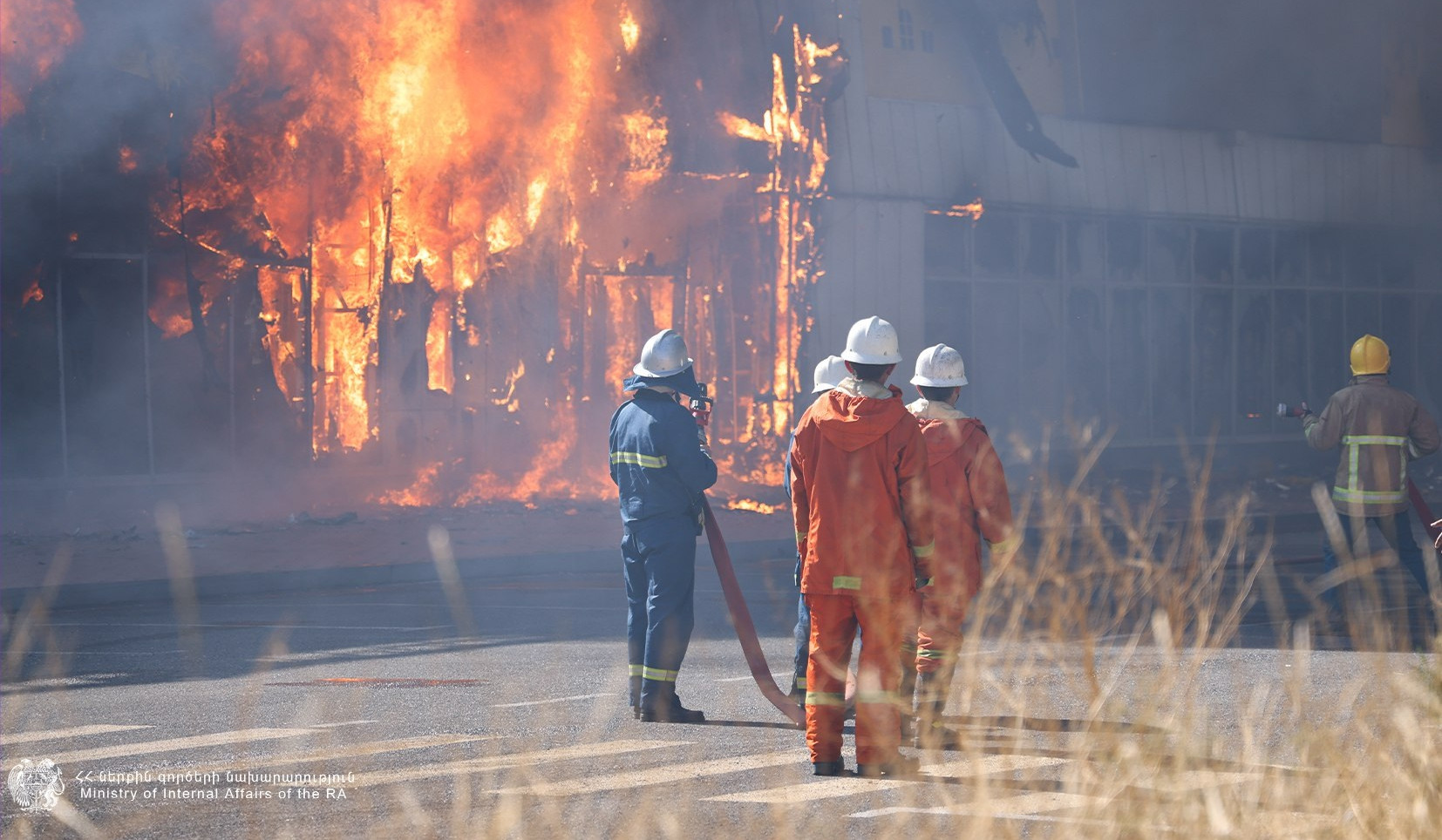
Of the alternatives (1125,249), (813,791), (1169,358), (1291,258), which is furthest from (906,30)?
(813,791)

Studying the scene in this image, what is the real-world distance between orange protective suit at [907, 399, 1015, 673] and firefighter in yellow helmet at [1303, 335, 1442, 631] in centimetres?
353

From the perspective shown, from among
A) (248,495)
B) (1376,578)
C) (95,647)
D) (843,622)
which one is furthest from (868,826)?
(248,495)

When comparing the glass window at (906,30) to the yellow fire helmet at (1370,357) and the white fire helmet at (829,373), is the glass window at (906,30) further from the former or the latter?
the white fire helmet at (829,373)

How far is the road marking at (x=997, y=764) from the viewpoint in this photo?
239 inches

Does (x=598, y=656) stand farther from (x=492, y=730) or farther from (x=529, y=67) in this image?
(x=529, y=67)

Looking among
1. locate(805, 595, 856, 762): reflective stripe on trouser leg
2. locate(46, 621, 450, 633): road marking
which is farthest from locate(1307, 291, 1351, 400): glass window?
locate(805, 595, 856, 762): reflective stripe on trouser leg

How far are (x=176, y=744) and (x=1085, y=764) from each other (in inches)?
156

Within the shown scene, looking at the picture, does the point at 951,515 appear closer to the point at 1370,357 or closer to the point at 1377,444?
the point at 1377,444

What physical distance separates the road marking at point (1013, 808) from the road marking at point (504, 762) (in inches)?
54.0

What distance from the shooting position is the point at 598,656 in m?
9.41

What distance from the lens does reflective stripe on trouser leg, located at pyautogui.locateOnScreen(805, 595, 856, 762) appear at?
6129 mm

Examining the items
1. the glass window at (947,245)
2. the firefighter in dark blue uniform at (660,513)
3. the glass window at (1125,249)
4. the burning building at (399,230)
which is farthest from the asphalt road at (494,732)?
→ the glass window at (1125,249)

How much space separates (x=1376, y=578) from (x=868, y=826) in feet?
28.4

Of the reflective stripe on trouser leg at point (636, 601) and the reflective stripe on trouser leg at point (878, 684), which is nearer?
the reflective stripe on trouser leg at point (878, 684)
